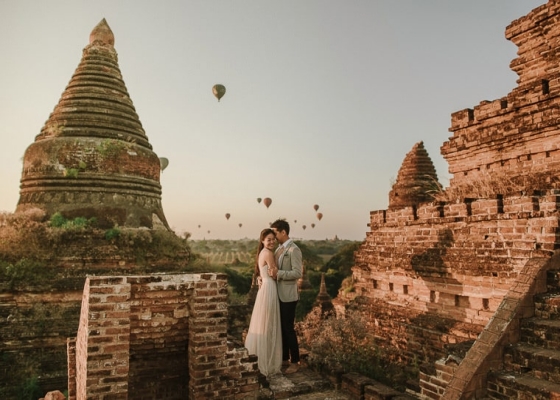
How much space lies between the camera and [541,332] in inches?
169

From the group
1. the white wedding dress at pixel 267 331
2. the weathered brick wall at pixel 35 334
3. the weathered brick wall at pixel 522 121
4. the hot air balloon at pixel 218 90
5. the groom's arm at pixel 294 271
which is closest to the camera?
the white wedding dress at pixel 267 331

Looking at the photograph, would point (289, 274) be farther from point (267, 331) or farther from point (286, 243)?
point (267, 331)

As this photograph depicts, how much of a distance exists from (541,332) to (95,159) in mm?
11970

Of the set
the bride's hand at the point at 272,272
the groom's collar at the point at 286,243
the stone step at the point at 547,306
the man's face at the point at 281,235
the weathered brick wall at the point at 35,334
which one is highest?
the man's face at the point at 281,235

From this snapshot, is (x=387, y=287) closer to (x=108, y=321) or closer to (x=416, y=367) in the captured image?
(x=416, y=367)

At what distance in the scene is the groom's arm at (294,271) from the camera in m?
5.59

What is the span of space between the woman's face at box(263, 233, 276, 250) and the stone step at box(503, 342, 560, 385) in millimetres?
2832

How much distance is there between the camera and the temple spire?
1497cm

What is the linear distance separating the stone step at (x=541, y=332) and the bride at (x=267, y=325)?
2.75 metres

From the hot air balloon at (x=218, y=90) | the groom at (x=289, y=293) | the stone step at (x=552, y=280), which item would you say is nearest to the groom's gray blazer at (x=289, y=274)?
the groom at (x=289, y=293)

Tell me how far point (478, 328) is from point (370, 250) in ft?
8.99

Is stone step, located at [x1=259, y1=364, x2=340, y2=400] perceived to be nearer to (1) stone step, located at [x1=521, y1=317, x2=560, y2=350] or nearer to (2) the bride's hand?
(2) the bride's hand

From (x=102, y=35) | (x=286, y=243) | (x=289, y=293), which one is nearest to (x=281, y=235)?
(x=286, y=243)

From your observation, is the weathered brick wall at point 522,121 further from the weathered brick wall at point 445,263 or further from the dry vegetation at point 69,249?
the dry vegetation at point 69,249
